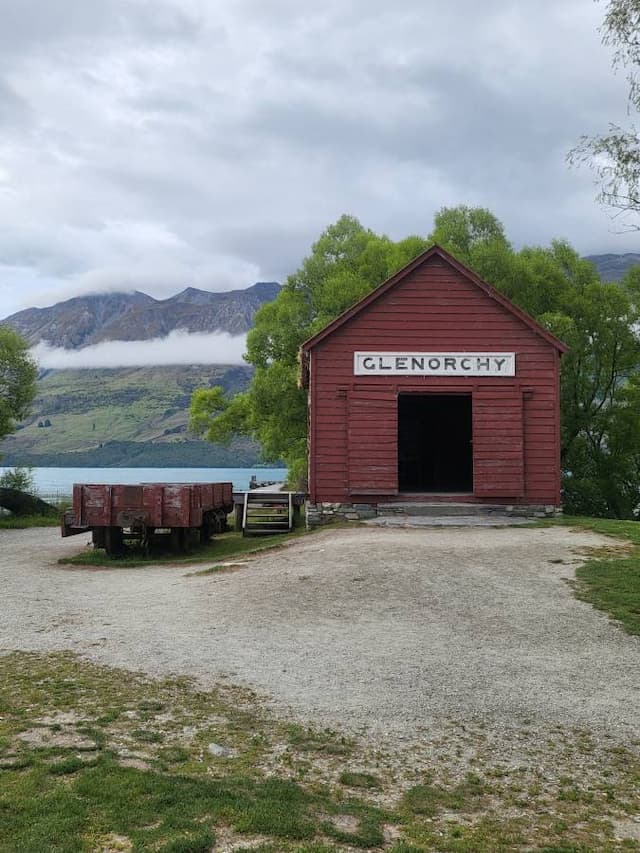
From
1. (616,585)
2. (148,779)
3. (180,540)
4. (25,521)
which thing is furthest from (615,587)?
(25,521)

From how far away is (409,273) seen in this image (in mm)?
22797

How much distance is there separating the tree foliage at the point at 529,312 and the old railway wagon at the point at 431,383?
10.6 metres

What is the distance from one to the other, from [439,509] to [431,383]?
3761 millimetres

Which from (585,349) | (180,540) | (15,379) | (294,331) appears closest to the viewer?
(180,540)

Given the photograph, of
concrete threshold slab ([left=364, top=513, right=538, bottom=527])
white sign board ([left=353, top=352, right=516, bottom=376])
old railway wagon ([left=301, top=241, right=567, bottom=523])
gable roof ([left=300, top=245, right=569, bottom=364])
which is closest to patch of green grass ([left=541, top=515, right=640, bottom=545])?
concrete threshold slab ([left=364, top=513, right=538, bottom=527])

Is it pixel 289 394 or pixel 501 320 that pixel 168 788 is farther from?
pixel 289 394

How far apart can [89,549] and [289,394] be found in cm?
1451

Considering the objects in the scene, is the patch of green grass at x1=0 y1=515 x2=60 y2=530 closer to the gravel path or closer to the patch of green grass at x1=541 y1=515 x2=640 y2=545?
the gravel path

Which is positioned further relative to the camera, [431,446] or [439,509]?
[431,446]

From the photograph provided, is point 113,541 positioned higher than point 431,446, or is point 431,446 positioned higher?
point 431,446

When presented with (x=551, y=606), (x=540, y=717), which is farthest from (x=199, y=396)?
(x=540, y=717)

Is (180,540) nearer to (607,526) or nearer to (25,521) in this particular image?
(607,526)

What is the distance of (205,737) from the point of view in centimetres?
637

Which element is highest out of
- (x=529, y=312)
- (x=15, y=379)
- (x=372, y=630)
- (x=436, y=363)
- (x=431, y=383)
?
(x=529, y=312)
